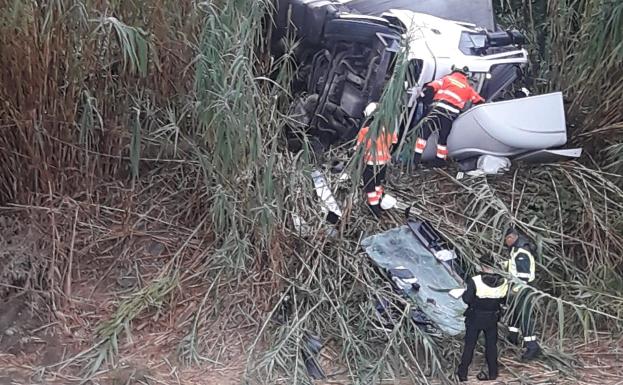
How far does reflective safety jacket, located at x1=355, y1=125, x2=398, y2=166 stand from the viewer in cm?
402

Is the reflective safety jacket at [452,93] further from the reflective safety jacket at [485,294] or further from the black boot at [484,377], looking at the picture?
the black boot at [484,377]

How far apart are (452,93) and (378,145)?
3.14 feet

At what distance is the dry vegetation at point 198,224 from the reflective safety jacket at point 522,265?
0.39 ft

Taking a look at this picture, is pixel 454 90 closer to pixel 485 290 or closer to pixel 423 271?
pixel 423 271

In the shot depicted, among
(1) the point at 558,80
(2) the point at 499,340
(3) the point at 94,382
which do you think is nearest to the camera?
(3) the point at 94,382

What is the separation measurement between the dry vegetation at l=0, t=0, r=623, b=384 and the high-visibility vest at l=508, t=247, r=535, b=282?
12 centimetres

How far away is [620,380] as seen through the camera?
13.4 ft

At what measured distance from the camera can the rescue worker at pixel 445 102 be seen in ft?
16.1

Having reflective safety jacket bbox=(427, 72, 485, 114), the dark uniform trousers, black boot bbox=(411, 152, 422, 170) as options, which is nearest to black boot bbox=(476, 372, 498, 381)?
the dark uniform trousers

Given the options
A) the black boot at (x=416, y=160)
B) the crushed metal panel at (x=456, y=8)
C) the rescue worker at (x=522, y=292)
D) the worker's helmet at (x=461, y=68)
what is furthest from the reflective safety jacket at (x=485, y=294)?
the crushed metal panel at (x=456, y=8)

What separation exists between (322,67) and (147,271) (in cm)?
181

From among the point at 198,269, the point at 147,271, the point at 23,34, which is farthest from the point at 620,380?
the point at 23,34

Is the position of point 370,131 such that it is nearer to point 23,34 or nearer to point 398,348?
point 398,348

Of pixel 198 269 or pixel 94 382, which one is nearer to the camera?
pixel 94 382
